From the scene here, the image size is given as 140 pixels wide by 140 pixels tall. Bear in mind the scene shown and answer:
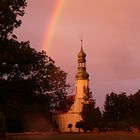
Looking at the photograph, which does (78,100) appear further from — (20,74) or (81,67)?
(20,74)

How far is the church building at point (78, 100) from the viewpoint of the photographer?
159250 millimetres

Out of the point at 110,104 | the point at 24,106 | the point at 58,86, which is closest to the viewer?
the point at 24,106

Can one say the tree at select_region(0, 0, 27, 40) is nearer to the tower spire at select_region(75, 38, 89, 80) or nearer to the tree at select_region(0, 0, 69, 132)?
the tree at select_region(0, 0, 69, 132)

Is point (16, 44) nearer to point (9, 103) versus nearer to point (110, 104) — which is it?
point (9, 103)

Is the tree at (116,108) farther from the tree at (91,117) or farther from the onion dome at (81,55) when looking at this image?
the onion dome at (81,55)

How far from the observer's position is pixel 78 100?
164 m

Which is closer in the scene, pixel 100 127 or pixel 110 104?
pixel 100 127

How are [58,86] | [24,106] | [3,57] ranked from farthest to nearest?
[58,86] → [24,106] → [3,57]

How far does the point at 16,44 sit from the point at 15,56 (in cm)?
153

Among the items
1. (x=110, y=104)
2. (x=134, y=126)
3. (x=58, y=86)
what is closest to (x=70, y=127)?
(x=110, y=104)

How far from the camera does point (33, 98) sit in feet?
117

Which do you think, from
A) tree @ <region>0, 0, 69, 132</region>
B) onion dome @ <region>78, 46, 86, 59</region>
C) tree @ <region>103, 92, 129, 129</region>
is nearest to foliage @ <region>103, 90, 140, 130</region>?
tree @ <region>103, 92, 129, 129</region>

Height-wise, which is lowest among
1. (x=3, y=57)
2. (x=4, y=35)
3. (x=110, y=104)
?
(x=3, y=57)

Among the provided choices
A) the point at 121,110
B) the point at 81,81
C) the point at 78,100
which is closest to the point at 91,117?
the point at 121,110
